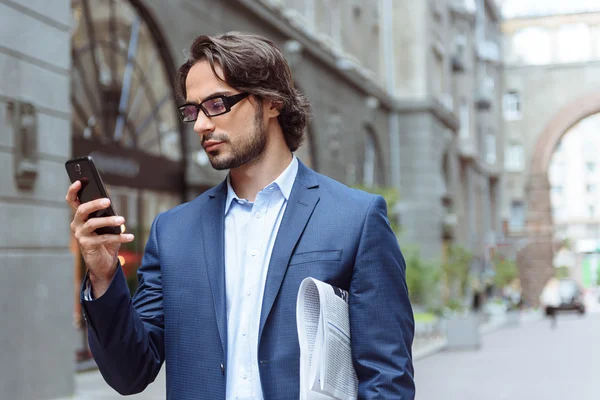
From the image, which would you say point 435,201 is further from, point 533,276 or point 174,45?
point 533,276

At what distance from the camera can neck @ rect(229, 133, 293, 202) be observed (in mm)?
3113

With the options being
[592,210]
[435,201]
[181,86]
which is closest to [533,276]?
[435,201]

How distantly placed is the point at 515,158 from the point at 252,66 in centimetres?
6461

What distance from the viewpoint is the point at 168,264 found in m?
3.12

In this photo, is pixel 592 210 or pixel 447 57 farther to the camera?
pixel 592 210

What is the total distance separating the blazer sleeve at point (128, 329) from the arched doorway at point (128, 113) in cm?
1175

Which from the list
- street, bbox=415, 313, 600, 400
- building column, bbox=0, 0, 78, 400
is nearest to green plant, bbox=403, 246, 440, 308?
street, bbox=415, 313, 600, 400

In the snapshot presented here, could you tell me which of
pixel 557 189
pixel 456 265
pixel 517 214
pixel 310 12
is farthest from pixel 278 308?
pixel 557 189

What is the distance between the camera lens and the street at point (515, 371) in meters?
14.9

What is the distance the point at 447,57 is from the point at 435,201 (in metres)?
9.11

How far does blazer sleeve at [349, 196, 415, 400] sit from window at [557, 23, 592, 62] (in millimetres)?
71319

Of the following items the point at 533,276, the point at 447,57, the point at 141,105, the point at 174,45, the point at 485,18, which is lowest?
the point at 533,276

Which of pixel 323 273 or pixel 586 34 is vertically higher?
pixel 586 34

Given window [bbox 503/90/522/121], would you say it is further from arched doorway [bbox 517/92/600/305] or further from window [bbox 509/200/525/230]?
window [bbox 509/200/525/230]
